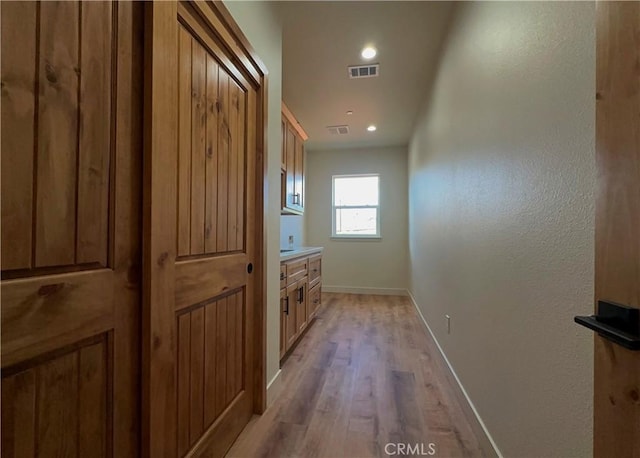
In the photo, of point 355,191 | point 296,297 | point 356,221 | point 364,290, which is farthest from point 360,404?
point 355,191

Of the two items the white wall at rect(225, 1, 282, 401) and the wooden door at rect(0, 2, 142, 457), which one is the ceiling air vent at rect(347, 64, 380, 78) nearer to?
the white wall at rect(225, 1, 282, 401)

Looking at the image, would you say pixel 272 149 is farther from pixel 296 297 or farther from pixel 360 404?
pixel 360 404

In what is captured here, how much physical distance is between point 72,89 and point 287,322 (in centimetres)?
213

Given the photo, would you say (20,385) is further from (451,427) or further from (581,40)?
(451,427)

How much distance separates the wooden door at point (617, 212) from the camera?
48 cm

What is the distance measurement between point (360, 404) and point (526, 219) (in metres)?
1.49

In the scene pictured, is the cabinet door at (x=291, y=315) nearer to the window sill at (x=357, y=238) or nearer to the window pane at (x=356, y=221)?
the window sill at (x=357, y=238)

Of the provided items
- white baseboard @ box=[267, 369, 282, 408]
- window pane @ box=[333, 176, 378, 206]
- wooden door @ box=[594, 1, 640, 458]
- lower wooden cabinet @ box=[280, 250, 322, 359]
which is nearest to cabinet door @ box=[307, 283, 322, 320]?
lower wooden cabinet @ box=[280, 250, 322, 359]

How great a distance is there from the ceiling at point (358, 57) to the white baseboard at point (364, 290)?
113 inches

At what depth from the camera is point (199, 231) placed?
Result: 1.20 metres

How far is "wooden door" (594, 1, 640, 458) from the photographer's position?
475mm

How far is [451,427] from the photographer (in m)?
1.59

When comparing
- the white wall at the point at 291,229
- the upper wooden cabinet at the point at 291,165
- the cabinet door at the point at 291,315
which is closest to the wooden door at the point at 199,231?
the cabinet door at the point at 291,315

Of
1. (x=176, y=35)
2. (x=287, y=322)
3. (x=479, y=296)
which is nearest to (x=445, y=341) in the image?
(x=479, y=296)
